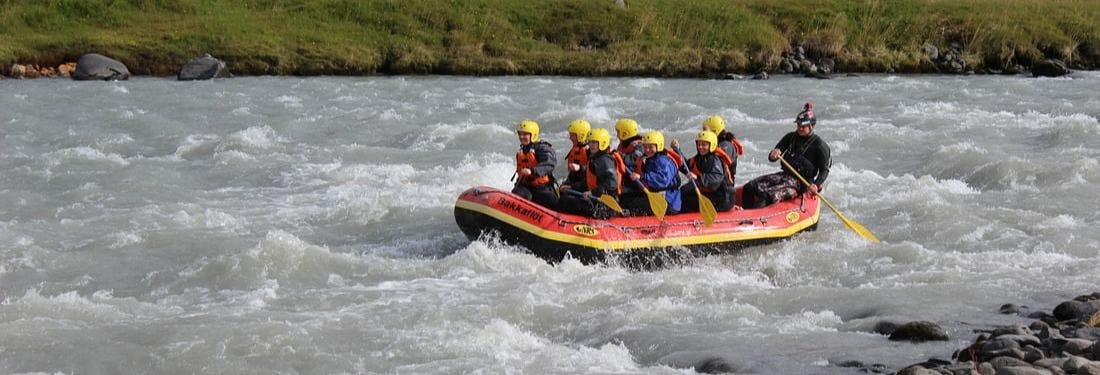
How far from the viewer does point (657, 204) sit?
12.8 meters

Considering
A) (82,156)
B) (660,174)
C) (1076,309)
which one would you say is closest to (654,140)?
(660,174)

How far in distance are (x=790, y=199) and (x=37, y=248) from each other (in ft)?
25.1

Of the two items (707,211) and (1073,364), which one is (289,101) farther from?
(1073,364)

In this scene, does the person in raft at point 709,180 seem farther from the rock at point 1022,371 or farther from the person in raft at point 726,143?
the rock at point 1022,371

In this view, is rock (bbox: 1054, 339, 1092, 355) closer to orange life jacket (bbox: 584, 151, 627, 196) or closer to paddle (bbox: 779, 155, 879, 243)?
paddle (bbox: 779, 155, 879, 243)

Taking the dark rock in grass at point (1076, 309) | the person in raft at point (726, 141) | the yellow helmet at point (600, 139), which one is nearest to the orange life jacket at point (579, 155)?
the yellow helmet at point (600, 139)

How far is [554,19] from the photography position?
34250 mm

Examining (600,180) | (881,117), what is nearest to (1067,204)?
(600,180)

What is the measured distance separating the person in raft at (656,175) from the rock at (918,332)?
3.47 meters

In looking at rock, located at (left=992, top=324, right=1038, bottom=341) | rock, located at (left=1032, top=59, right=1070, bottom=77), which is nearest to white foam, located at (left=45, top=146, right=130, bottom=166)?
rock, located at (left=992, top=324, right=1038, bottom=341)

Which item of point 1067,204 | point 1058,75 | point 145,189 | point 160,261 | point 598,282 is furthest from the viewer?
point 1058,75

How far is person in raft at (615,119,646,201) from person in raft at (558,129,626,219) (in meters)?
0.13

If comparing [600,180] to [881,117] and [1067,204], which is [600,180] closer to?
[1067,204]

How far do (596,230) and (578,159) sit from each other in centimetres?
125
